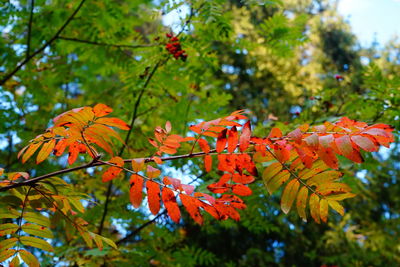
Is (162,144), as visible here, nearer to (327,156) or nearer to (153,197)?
(153,197)

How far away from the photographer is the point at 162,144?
105cm

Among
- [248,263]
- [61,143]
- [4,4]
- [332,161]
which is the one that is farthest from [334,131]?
[248,263]

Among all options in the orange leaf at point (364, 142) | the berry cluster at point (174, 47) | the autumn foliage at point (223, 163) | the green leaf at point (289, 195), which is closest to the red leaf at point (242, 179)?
the autumn foliage at point (223, 163)

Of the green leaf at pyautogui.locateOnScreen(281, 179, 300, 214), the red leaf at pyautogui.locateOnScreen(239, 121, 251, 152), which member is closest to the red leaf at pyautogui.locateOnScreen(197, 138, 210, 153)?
the red leaf at pyautogui.locateOnScreen(239, 121, 251, 152)

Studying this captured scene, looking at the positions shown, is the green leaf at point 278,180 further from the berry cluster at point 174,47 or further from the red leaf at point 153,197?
the berry cluster at point 174,47

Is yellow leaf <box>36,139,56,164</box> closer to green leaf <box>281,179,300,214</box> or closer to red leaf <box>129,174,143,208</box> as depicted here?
red leaf <box>129,174,143,208</box>

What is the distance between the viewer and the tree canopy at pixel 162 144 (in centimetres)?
92

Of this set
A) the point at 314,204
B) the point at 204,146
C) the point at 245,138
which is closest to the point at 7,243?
the point at 204,146

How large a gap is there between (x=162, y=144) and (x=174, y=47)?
1002 millimetres

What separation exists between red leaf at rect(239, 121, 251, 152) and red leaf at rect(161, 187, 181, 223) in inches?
9.5

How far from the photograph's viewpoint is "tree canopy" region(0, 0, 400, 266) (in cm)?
92

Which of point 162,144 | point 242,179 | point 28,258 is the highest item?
point 162,144

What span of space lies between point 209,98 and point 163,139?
59.7 inches

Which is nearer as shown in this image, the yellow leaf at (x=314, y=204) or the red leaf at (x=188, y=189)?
the red leaf at (x=188, y=189)
